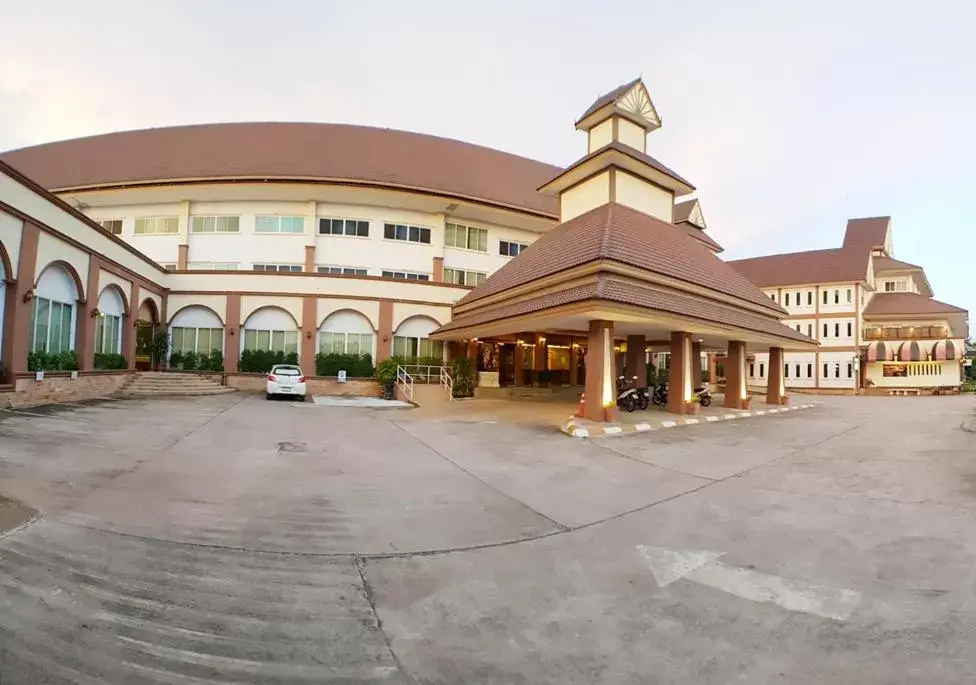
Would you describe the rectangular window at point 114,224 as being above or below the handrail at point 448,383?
above

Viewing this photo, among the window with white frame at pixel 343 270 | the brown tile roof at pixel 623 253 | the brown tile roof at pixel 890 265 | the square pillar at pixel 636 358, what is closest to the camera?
the brown tile roof at pixel 623 253

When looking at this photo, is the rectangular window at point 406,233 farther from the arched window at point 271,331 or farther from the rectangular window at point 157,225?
the rectangular window at point 157,225

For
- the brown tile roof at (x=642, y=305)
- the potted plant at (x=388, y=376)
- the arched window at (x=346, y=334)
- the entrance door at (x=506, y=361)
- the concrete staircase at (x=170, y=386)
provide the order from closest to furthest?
the brown tile roof at (x=642, y=305), the concrete staircase at (x=170, y=386), the potted plant at (x=388, y=376), the arched window at (x=346, y=334), the entrance door at (x=506, y=361)

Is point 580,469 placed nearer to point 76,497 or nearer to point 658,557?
point 658,557

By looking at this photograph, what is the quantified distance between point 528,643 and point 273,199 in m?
27.6

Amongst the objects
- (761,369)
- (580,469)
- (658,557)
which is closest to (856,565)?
(658,557)

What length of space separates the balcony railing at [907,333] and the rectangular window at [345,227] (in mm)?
43929

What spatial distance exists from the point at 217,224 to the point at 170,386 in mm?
10296

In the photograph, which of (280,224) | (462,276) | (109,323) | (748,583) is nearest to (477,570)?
(748,583)

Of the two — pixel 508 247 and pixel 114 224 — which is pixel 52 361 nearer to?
pixel 114 224

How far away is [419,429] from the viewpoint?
12.7 meters

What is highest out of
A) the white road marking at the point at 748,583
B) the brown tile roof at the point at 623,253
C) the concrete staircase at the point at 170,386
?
the brown tile roof at the point at 623,253

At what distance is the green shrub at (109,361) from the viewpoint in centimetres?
1777

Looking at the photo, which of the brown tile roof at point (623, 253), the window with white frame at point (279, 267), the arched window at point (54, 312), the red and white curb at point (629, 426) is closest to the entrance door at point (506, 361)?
the brown tile roof at point (623, 253)
